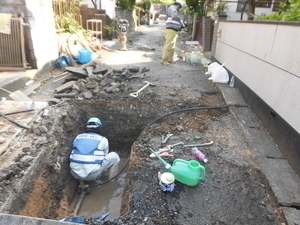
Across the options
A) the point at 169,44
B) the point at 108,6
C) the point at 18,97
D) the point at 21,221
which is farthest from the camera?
the point at 108,6

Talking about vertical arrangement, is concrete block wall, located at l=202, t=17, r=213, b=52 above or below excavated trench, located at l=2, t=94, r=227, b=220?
above

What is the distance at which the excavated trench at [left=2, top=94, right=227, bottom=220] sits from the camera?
293 cm

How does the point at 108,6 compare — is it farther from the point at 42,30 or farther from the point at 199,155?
the point at 199,155

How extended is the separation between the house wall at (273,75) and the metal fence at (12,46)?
5.63 metres

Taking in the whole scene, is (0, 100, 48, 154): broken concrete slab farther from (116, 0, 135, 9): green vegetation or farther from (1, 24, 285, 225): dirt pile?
(116, 0, 135, 9): green vegetation

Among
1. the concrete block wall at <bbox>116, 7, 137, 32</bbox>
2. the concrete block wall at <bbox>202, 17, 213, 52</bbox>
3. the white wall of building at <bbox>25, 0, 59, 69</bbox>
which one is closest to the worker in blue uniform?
the white wall of building at <bbox>25, 0, 59, 69</bbox>

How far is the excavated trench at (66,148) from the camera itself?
2.93 metres

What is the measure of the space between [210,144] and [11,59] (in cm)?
557

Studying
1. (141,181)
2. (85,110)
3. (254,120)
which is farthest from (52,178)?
(254,120)

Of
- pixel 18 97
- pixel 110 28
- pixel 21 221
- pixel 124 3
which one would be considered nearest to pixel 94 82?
pixel 18 97

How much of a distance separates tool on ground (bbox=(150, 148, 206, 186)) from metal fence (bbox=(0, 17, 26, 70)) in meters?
5.31

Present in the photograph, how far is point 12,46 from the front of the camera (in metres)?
5.78

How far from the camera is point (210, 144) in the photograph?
139 inches

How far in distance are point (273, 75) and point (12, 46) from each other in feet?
20.2
